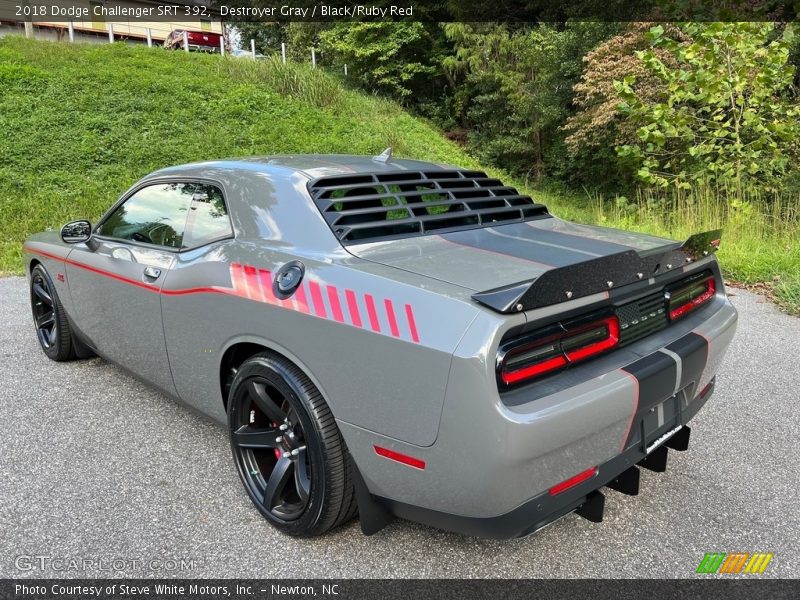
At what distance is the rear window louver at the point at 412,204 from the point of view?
2.49 m

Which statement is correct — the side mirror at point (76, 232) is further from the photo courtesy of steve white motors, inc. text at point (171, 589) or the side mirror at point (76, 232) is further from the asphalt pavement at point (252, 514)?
the photo courtesy of steve white motors, inc. text at point (171, 589)

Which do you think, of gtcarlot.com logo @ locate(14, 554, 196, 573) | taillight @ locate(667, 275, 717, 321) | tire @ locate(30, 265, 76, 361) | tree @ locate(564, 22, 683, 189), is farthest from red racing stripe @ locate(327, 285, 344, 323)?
tree @ locate(564, 22, 683, 189)

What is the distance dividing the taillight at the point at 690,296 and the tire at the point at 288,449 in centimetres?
145

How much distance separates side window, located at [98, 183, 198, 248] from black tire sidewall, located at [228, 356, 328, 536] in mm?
924

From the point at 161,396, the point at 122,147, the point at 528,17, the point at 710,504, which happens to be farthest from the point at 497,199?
the point at 528,17

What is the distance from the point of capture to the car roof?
109 inches

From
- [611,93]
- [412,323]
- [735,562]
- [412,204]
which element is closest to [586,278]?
[412,323]

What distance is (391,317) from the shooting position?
6.12 feet

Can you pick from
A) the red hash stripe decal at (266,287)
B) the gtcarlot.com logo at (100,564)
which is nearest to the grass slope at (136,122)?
the gtcarlot.com logo at (100,564)

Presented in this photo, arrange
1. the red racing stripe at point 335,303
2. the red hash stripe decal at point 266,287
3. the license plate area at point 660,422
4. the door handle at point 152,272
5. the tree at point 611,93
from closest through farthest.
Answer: the red racing stripe at point 335,303 < the license plate area at point 660,422 < the red hash stripe decal at point 266,287 < the door handle at point 152,272 < the tree at point 611,93

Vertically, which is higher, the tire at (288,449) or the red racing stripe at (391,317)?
the red racing stripe at (391,317)

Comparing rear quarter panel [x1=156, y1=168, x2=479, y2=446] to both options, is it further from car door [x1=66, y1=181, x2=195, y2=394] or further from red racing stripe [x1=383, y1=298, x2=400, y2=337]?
car door [x1=66, y1=181, x2=195, y2=394]

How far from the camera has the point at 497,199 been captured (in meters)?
3.12

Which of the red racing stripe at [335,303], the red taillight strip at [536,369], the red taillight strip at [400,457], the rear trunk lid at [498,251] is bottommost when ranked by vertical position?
the red taillight strip at [400,457]
